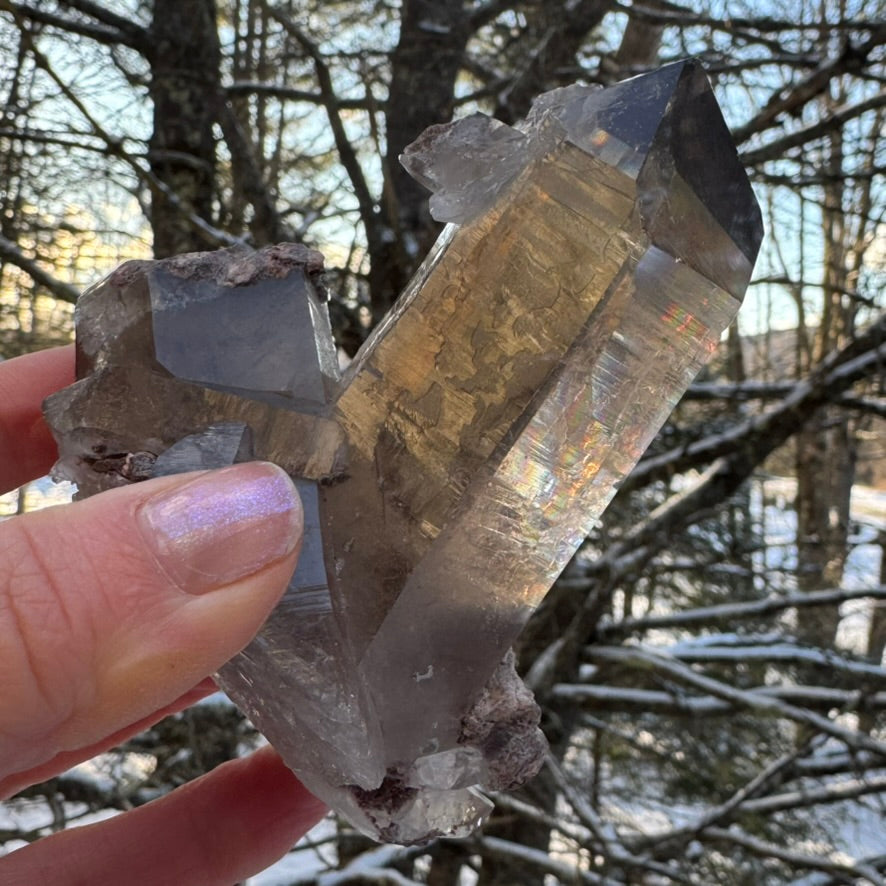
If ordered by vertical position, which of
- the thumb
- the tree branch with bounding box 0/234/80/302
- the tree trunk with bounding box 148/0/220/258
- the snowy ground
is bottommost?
the snowy ground

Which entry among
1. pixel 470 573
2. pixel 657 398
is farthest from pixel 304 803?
pixel 657 398

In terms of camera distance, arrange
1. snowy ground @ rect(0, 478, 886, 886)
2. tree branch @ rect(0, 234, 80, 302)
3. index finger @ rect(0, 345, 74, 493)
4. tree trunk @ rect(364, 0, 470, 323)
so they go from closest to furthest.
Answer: index finger @ rect(0, 345, 74, 493) → tree branch @ rect(0, 234, 80, 302) → snowy ground @ rect(0, 478, 886, 886) → tree trunk @ rect(364, 0, 470, 323)

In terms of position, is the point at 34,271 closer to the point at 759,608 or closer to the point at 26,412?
the point at 26,412

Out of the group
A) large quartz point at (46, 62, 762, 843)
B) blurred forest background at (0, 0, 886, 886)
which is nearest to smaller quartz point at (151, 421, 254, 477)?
large quartz point at (46, 62, 762, 843)

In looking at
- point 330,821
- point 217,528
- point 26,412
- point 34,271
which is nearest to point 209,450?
point 217,528

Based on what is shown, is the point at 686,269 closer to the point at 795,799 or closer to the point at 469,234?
the point at 469,234

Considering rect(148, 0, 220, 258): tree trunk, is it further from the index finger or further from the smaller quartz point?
the smaller quartz point
